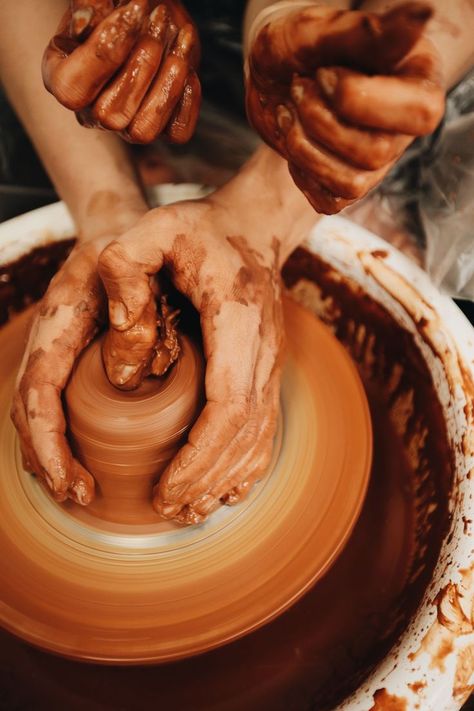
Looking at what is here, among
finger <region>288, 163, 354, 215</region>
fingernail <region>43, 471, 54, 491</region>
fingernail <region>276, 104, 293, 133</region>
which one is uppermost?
fingernail <region>276, 104, 293, 133</region>

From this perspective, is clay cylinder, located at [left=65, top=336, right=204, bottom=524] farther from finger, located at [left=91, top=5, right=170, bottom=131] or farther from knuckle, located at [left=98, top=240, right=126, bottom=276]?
finger, located at [left=91, top=5, right=170, bottom=131]

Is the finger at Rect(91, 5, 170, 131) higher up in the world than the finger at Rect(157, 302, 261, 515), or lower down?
higher up

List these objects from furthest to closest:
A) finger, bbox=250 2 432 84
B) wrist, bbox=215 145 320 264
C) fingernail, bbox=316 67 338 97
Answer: wrist, bbox=215 145 320 264, fingernail, bbox=316 67 338 97, finger, bbox=250 2 432 84

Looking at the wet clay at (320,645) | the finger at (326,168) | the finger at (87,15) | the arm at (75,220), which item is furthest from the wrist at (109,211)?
the wet clay at (320,645)

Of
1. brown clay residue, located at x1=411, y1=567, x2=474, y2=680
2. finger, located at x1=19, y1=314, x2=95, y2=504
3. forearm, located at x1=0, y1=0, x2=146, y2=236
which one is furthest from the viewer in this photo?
forearm, located at x1=0, y1=0, x2=146, y2=236

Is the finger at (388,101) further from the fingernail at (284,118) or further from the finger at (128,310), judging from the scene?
the finger at (128,310)

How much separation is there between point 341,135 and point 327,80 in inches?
2.3

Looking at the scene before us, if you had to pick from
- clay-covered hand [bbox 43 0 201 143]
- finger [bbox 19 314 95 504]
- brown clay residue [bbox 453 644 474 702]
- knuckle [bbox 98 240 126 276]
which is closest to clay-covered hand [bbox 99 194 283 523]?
knuckle [bbox 98 240 126 276]

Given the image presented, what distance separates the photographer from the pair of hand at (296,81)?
23.2 inches

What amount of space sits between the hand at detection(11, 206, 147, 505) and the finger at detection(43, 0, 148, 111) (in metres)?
0.39

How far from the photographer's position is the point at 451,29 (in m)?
1.16

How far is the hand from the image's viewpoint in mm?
984

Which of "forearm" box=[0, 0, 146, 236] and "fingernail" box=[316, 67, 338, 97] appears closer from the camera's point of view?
"fingernail" box=[316, 67, 338, 97]

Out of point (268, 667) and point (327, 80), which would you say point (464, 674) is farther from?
point (327, 80)
